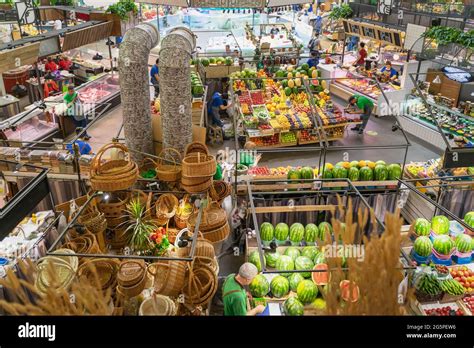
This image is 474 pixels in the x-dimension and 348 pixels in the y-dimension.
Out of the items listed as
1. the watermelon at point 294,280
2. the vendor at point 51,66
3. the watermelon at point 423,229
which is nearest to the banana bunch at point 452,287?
the watermelon at point 423,229

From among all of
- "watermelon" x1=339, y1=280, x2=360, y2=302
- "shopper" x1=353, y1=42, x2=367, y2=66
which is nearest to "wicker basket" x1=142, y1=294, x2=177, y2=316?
"watermelon" x1=339, y1=280, x2=360, y2=302

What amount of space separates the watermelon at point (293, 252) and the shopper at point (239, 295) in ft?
2.19

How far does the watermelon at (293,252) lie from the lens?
5.60m

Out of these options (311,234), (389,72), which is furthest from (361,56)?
(311,234)

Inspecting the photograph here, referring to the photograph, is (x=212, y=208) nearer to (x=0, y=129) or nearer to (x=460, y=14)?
(x=0, y=129)

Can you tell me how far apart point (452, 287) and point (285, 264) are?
80.4 inches

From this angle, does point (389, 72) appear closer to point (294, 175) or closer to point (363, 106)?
point (363, 106)

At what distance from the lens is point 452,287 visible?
498 centimetres

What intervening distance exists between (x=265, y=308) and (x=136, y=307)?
1.59 m

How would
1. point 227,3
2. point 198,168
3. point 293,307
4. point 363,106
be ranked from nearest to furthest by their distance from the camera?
point 293,307, point 198,168, point 227,3, point 363,106

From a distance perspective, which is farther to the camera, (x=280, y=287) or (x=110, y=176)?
(x=280, y=287)

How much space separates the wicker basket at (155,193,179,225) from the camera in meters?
5.42

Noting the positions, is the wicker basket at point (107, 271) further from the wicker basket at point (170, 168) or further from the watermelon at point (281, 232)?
the watermelon at point (281, 232)

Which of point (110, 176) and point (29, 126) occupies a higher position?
point (110, 176)
